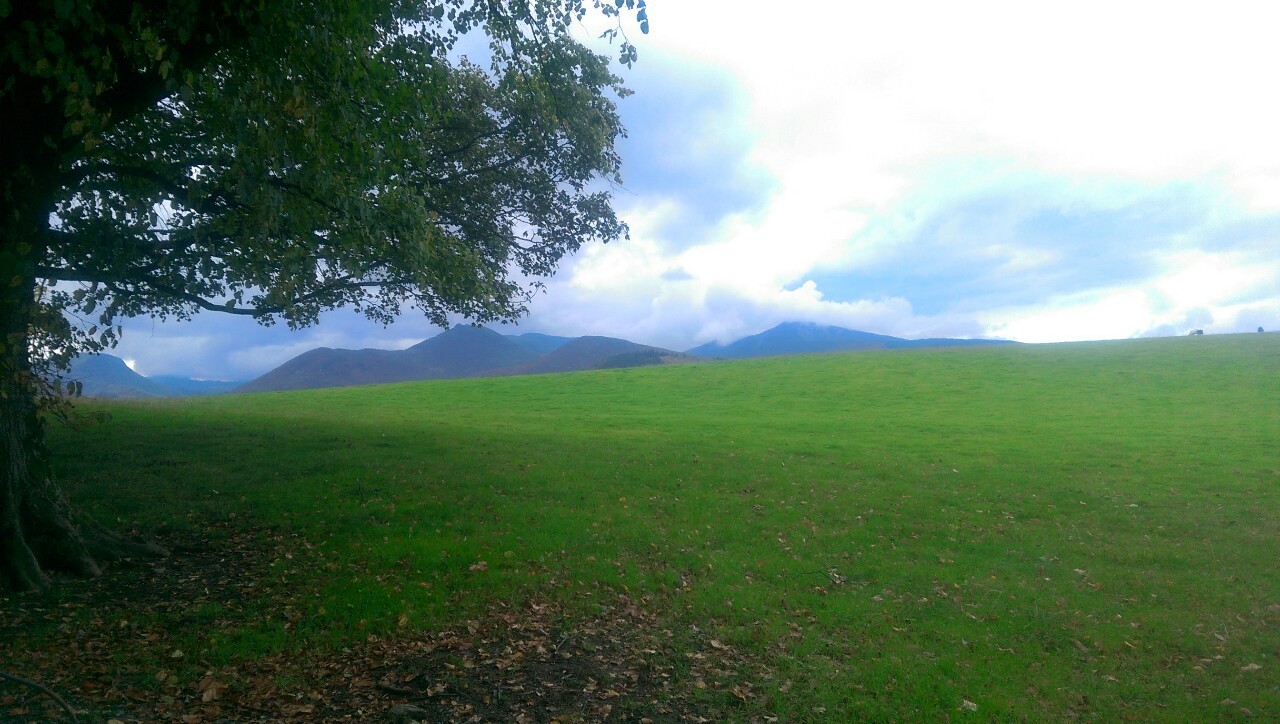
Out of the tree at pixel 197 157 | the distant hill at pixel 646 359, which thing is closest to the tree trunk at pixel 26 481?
the tree at pixel 197 157

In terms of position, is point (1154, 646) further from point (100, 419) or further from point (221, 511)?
point (221, 511)

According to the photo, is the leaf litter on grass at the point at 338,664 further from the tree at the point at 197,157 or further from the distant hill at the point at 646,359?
the distant hill at the point at 646,359

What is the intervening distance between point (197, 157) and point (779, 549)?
12.6m

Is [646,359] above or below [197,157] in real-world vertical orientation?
below

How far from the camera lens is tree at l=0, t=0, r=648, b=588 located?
796 centimetres

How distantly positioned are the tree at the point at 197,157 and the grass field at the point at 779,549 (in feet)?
10.6

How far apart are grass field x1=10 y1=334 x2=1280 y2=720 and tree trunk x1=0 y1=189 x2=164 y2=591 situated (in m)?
0.84

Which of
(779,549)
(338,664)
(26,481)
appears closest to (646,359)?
(779,549)

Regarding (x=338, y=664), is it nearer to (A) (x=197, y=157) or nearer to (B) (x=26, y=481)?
(B) (x=26, y=481)

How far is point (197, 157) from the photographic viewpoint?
12148 mm

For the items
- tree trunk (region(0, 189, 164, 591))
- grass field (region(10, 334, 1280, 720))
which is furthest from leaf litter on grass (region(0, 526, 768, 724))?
tree trunk (region(0, 189, 164, 591))

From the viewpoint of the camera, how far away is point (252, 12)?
819cm

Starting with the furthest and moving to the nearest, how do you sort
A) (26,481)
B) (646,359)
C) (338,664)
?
(646,359), (26,481), (338,664)

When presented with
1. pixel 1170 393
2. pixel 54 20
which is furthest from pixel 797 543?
pixel 1170 393
